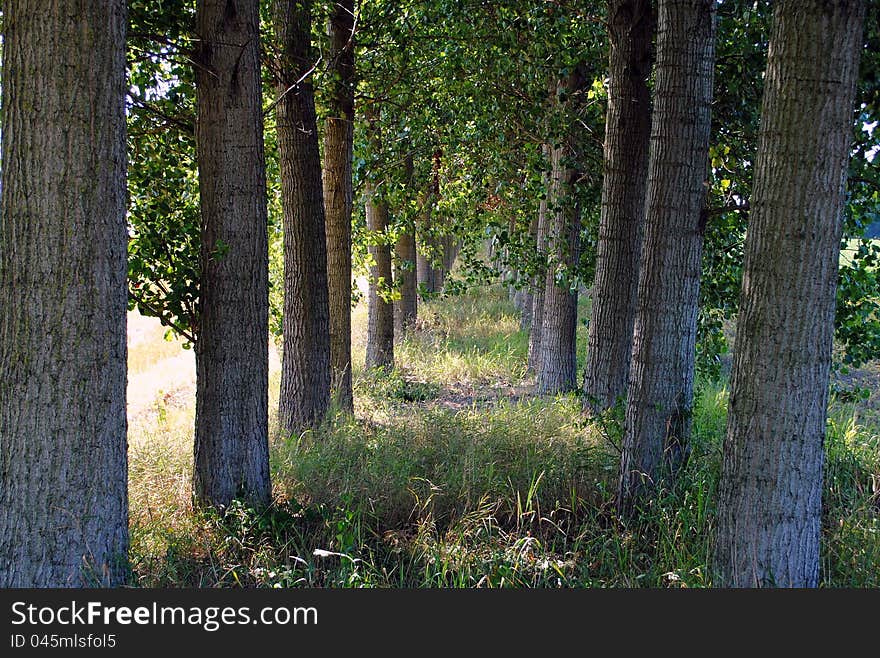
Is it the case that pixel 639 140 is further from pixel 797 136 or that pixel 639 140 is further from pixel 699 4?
pixel 797 136

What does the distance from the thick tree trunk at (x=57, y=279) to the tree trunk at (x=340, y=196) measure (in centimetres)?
506

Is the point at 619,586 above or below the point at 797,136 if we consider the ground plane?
below

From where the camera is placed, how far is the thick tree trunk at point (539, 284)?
35.5 feet

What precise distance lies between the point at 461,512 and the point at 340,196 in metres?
5.21

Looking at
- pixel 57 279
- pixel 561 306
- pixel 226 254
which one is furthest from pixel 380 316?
pixel 57 279

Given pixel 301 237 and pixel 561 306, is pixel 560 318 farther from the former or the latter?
pixel 301 237

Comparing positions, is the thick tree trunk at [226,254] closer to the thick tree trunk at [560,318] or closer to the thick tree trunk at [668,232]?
the thick tree trunk at [668,232]

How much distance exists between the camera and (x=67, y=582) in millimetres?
4086

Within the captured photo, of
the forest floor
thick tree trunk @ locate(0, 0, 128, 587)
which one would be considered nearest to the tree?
the forest floor

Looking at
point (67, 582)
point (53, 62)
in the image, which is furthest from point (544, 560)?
point (53, 62)

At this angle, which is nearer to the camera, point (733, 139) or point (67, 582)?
point (67, 582)

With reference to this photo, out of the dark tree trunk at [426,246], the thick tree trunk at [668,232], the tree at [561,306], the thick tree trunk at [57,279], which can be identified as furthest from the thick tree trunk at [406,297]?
the thick tree trunk at [57,279]

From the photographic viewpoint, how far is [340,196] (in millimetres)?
9648

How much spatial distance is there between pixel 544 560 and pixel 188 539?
2359mm
